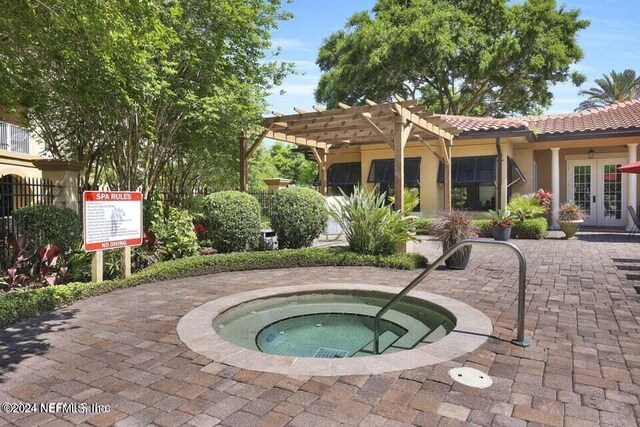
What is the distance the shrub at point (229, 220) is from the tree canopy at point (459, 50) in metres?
13.2

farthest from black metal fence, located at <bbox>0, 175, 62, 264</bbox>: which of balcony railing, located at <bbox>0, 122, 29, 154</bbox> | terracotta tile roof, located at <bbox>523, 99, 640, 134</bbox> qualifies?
terracotta tile roof, located at <bbox>523, 99, 640, 134</bbox>

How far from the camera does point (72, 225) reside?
22.5 feet

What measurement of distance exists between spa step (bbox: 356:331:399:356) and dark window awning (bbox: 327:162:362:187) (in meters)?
13.8

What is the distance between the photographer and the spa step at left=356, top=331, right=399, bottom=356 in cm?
386

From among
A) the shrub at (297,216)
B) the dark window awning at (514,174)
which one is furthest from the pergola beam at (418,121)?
the dark window awning at (514,174)

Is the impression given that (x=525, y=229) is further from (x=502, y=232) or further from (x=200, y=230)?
(x=200, y=230)

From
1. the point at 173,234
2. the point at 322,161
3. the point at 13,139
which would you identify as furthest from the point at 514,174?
the point at 13,139

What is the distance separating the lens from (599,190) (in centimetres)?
1473

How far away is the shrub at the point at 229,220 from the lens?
834cm

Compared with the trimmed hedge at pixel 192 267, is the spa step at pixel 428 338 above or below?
below

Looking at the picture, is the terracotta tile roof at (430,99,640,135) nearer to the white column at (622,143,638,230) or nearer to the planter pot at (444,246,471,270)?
the white column at (622,143,638,230)

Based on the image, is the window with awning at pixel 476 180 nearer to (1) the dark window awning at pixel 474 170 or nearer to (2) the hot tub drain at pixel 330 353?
(1) the dark window awning at pixel 474 170

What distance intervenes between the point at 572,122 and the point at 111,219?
16222mm

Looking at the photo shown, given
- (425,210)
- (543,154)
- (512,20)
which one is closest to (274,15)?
(425,210)
